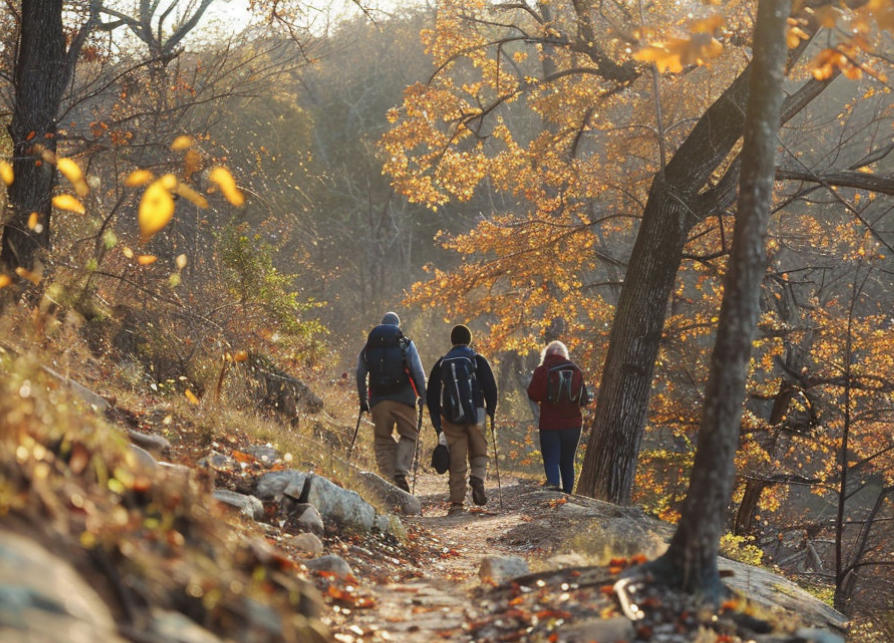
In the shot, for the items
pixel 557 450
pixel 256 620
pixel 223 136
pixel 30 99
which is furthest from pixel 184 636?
pixel 223 136

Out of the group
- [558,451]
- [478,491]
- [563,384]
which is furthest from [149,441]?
[558,451]

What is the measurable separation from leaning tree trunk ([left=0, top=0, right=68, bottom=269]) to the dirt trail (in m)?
5.05

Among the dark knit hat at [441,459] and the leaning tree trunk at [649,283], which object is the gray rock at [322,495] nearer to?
the dark knit hat at [441,459]

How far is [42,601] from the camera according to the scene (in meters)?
2.41

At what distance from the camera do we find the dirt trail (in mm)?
4656

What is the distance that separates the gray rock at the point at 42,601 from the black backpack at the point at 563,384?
333 inches

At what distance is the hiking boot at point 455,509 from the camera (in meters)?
10.6

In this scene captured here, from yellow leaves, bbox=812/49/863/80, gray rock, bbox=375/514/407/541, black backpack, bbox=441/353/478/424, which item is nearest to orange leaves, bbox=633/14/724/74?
yellow leaves, bbox=812/49/863/80

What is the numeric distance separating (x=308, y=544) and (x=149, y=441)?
4.64 ft

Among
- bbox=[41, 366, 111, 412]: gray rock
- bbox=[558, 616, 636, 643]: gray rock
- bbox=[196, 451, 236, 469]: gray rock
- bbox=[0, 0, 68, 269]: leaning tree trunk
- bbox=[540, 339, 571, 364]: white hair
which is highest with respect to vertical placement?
bbox=[0, 0, 68, 269]: leaning tree trunk

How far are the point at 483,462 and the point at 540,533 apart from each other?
2.19 metres

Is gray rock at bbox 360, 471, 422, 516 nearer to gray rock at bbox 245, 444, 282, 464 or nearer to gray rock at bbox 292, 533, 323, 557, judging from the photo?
gray rock at bbox 245, 444, 282, 464

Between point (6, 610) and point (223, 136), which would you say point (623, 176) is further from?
point (6, 610)

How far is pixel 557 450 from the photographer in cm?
1122
